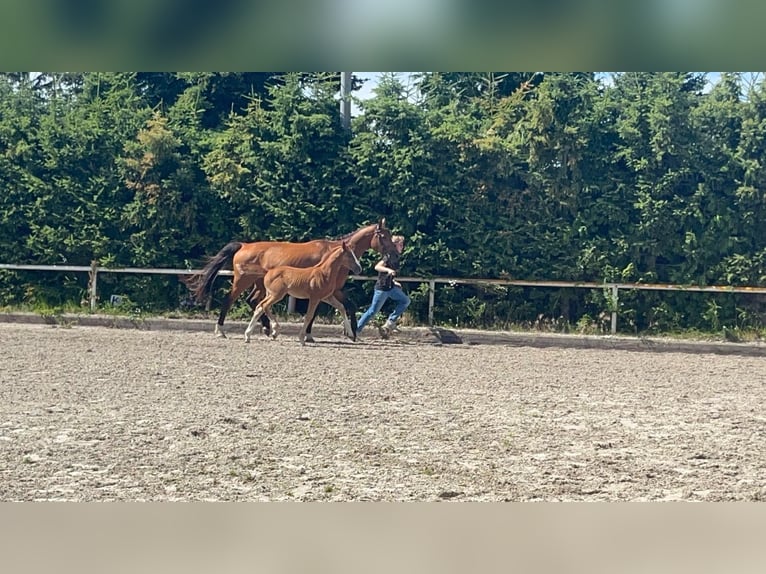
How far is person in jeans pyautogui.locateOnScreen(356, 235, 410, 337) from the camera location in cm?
1147

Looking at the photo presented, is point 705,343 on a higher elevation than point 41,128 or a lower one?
lower

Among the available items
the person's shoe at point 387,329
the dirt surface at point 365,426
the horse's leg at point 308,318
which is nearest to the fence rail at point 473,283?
the person's shoe at point 387,329

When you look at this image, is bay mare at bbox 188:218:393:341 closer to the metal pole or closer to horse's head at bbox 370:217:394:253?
horse's head at bbox 370:217:394:253

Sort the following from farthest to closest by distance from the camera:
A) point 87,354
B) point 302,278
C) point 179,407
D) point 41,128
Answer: point 41,128 → point 302,278 → point 87,354 → point 179,407

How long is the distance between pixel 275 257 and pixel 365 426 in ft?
19.9

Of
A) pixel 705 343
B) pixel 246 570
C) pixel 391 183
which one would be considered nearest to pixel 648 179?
pixel 705 343

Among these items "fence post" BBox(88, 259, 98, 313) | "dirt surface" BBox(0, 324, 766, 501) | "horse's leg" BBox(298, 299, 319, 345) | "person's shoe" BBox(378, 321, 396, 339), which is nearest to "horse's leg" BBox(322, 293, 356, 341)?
"horse's leg" BBox(298, 299, 319, 345)

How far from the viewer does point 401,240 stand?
11.7 m

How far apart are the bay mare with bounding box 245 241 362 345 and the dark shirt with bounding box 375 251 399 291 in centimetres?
44

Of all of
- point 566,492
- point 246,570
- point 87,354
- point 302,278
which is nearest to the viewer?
point 246,570

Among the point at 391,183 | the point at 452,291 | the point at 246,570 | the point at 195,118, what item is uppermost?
the point at 195,118

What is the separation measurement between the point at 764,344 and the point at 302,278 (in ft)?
19.2

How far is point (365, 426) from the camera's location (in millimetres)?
5824
